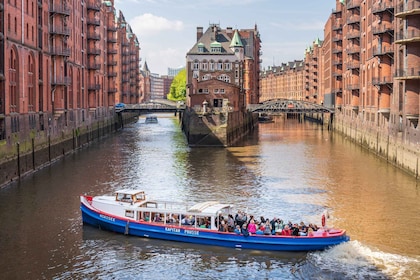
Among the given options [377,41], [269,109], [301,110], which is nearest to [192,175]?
[377,41]

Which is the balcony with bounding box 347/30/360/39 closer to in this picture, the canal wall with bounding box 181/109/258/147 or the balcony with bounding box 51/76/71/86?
the canal wall with bounding box 181/109/258/147

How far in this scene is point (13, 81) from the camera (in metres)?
57.4

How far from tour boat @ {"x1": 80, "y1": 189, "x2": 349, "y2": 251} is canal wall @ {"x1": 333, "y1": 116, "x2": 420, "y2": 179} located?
2455cm

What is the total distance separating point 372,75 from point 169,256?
190 feet

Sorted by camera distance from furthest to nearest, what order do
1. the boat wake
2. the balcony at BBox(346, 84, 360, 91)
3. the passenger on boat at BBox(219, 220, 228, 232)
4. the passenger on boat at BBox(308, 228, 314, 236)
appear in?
the balcony at BBox(346, 84, 360, 91)
the passenger on boat at BBox(219, 220, 228, 232)
the passenger on boat at BBox(308, 228, 314, 236)
the boat wake

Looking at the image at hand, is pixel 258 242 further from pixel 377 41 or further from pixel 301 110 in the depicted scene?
pixel 301 110

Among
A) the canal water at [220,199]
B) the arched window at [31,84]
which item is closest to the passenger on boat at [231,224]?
the canal water at [220,199]

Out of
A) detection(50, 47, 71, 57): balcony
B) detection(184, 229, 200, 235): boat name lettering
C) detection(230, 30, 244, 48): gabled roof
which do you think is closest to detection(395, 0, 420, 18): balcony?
detection(184, 229, 200, 235): boat name lettering

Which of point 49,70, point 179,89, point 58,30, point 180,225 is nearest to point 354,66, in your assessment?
point 58,30

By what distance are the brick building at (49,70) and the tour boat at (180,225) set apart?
1801 centimetres

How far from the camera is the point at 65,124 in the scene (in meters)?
77.1

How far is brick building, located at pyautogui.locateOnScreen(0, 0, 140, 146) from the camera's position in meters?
55.2

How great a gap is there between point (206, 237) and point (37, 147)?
1274 inches

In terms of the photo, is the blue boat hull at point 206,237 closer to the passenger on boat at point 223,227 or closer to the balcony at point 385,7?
the passenger on boat at point 223,227
